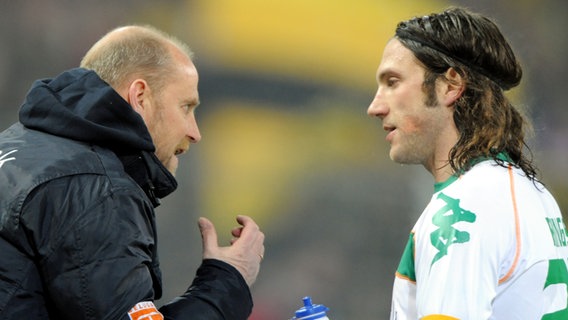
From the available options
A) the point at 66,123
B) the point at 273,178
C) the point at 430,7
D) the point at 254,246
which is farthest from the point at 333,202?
the point at 66,123

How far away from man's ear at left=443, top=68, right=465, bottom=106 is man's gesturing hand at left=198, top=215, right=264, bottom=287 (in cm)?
60

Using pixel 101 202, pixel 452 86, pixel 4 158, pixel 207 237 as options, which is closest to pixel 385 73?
pixel 452 86

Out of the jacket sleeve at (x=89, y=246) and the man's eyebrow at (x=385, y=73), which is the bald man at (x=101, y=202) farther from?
the man's eyebrow at (x=385, y=73)

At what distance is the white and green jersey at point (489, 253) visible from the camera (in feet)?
5.49

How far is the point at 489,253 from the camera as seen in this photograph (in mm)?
1698

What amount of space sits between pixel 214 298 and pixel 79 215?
0.39 m

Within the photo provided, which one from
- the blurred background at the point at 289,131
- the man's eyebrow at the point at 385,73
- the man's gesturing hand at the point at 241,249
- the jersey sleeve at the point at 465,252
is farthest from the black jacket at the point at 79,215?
the blurred background at the point at 289,131

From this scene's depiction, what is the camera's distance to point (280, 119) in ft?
14.3

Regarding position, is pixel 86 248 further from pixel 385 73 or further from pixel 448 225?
pixel 385 73

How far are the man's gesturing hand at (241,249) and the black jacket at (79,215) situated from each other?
0.13 metres

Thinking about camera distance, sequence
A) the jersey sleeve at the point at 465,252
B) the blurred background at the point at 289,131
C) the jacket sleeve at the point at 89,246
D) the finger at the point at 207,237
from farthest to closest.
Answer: the blurred background at the point at 289,131
the finger at the point at 207,237
the jersey sleeve at the point at 465,252
the jacket sleeve at the point at 89,246

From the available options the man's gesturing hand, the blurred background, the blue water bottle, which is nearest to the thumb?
the man's gesturing hand

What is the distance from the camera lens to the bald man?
1.56m

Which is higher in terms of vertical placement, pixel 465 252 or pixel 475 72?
pixel 475 72
